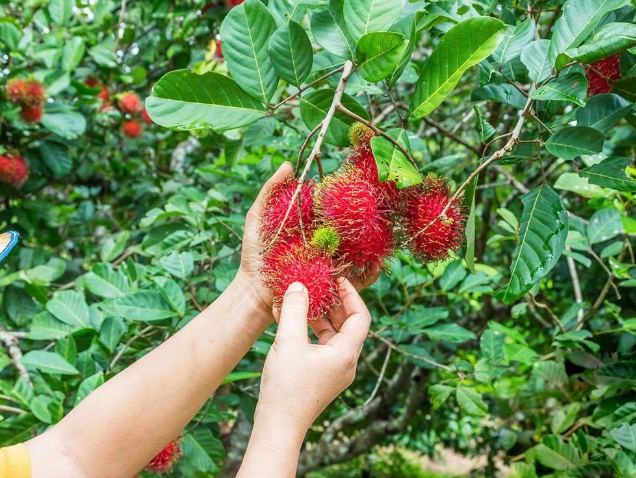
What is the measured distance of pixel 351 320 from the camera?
31.6 inches

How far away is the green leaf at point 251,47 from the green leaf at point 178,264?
601mm

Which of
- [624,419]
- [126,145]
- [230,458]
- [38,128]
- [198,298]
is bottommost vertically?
[230,458]

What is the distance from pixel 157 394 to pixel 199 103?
0.48m

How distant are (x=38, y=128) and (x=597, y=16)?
6.38ft

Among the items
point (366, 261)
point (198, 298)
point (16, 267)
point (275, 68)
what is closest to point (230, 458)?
point (198, 298)

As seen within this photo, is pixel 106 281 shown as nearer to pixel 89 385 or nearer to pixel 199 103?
pixel 89 385

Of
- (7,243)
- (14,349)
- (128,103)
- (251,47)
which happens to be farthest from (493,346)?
(128,103)

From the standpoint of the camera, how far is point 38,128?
2.07 metres

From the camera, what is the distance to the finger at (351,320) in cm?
78

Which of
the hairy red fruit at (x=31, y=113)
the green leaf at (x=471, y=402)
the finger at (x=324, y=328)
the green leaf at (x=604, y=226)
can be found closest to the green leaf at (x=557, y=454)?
the green leaf at (x=471, y=402)

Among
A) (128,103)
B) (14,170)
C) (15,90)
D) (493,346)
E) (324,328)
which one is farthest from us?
(128,103)

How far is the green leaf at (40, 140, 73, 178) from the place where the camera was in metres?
2.12

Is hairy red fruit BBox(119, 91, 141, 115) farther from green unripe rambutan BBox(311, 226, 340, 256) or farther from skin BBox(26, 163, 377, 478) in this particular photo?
green unripe rambutan BBox(311, 226, 340, 256)

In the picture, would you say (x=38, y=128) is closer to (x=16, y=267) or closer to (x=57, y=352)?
(x=16, y=267)
